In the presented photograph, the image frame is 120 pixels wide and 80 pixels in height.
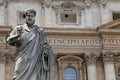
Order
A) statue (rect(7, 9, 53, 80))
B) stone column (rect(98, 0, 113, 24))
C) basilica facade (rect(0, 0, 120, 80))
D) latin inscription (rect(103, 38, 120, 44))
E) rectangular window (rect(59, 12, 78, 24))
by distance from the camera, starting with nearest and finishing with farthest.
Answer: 1. statue (rect(7, 9, 53, 80))
2. basilica facade (rect(0, 0, 120, 80))
3. latin inscription (rect(103, 38, 120, 44))
4. rectangular window (rect(59, 12, 78, 24))
5. stone column (rect(98, 0, 113, 24))

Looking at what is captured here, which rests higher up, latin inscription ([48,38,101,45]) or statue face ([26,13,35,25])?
statue face ([26,13,35,25])

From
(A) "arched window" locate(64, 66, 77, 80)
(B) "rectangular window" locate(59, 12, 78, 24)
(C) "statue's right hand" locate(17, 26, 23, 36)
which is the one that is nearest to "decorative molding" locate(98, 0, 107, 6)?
(B) "rectangular window" locate(59, 12, 78, 24)

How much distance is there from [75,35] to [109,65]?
114 inches

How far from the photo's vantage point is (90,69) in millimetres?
25625

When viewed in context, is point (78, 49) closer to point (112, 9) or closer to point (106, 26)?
point (106, 26)

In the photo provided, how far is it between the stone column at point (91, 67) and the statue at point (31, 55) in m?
18.8

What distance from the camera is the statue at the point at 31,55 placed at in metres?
6.54

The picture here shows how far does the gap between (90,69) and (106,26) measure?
2947 mm

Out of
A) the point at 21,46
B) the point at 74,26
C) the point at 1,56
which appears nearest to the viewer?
the point at 21,46

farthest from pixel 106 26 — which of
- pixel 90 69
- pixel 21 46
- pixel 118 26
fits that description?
pixel 21 46

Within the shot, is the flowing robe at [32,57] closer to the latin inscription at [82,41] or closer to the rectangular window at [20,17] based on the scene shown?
the latin inscription at [82,41]

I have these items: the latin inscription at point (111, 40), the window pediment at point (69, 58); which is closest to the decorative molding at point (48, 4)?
the window pediment at point (69, 58)

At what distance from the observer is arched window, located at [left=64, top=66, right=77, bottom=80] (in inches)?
1030

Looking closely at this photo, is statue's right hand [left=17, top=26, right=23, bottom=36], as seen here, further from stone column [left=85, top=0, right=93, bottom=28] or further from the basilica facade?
stone column [left=85, top=0, right=93, bottom=28]
